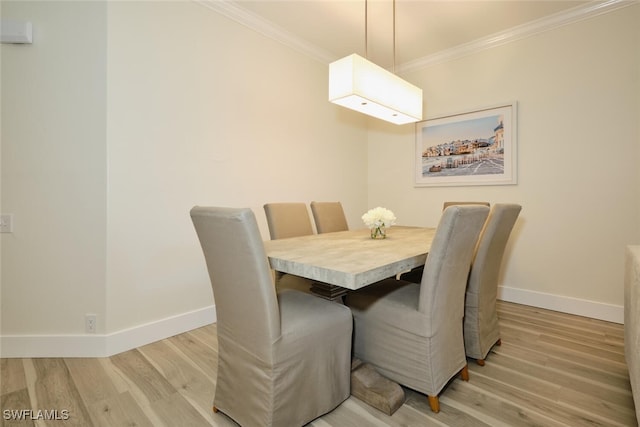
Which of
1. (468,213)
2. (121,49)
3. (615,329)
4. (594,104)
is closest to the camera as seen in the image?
(468,213)

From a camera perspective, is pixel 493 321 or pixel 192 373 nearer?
pixel 192 373

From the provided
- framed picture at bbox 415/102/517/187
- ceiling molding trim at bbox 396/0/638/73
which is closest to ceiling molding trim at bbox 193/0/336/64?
ceiling molding trim at bbox 396/0/638/73

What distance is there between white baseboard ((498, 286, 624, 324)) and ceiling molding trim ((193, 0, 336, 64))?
10.2 ft

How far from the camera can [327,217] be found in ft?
9.12

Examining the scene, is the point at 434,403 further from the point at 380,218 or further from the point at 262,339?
the point at 380,218

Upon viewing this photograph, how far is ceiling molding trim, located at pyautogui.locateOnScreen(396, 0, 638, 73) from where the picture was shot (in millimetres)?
2534

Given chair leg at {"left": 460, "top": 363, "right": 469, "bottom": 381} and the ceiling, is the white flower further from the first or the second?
the ceiling

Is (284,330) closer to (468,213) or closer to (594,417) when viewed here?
(468,213)

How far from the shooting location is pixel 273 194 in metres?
3.03

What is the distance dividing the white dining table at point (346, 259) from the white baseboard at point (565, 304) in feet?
5.66

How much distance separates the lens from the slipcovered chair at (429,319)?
54.9 inches

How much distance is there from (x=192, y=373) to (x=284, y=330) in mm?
926

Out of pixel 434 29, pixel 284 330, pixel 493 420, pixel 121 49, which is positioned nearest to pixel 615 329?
pixel 493 420

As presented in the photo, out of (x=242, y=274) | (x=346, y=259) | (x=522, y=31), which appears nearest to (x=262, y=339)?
(x=242, y=274)
